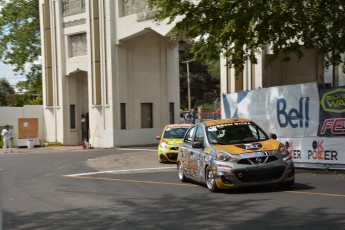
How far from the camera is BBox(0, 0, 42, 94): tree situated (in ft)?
151

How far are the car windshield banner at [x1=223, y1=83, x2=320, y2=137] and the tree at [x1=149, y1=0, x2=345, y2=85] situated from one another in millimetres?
1337

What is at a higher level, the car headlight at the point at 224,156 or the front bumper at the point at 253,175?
the car headlight at the point at 224,156

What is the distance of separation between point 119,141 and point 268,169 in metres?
23.8

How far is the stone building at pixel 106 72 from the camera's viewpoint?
112 ft

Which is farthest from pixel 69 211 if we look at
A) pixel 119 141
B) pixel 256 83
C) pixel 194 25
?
pixel 119 141

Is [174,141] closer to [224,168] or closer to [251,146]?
[251,146]

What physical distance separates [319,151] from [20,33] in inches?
1420

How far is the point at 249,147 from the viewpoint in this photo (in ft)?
37.3

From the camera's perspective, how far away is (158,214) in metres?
9.35

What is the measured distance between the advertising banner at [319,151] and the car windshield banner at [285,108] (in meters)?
0.25

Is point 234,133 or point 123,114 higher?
point 123,114

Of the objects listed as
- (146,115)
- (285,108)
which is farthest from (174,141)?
(146,115)

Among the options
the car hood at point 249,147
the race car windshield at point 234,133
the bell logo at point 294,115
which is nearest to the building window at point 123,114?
the bell logo at point 294,115

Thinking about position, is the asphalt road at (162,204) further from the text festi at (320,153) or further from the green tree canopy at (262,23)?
the green tree canopy at (262,23)
